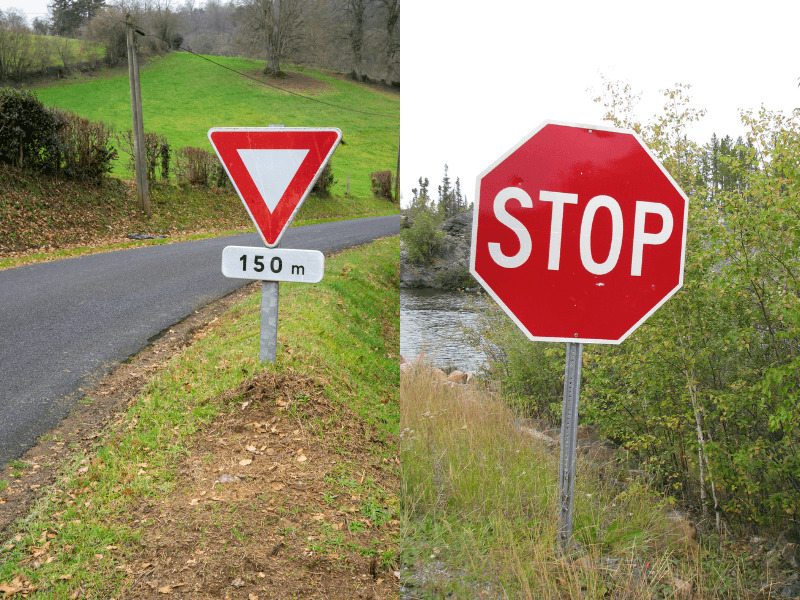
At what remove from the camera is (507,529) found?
1913mm

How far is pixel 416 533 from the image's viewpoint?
189 cm

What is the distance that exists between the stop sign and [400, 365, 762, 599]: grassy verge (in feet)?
1.80

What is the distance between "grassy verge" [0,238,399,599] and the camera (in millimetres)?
2285

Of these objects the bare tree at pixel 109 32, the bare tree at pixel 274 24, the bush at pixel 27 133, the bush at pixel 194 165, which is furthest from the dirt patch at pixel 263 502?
the bare tree at pixel 274 24

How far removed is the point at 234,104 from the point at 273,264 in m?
42.6

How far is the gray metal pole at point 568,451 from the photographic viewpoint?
5.66 ft

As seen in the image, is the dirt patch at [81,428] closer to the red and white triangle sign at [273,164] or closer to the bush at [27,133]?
the red and white triangle sign at [273,164]

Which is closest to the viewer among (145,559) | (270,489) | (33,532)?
(145,559)

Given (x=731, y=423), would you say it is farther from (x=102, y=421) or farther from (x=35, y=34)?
(x=35, y=34)

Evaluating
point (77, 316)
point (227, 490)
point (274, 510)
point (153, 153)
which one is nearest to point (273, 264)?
point (227, 490)

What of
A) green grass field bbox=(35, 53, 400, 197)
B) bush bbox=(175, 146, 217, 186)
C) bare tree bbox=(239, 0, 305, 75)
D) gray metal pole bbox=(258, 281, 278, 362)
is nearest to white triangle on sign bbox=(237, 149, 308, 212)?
gray metal pole bbox=(258, 281, 278, 362)

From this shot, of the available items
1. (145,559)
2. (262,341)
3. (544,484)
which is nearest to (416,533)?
(544,484)

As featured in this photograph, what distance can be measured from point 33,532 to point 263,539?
1.10 meters

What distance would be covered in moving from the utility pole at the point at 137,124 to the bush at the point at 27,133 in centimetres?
183
